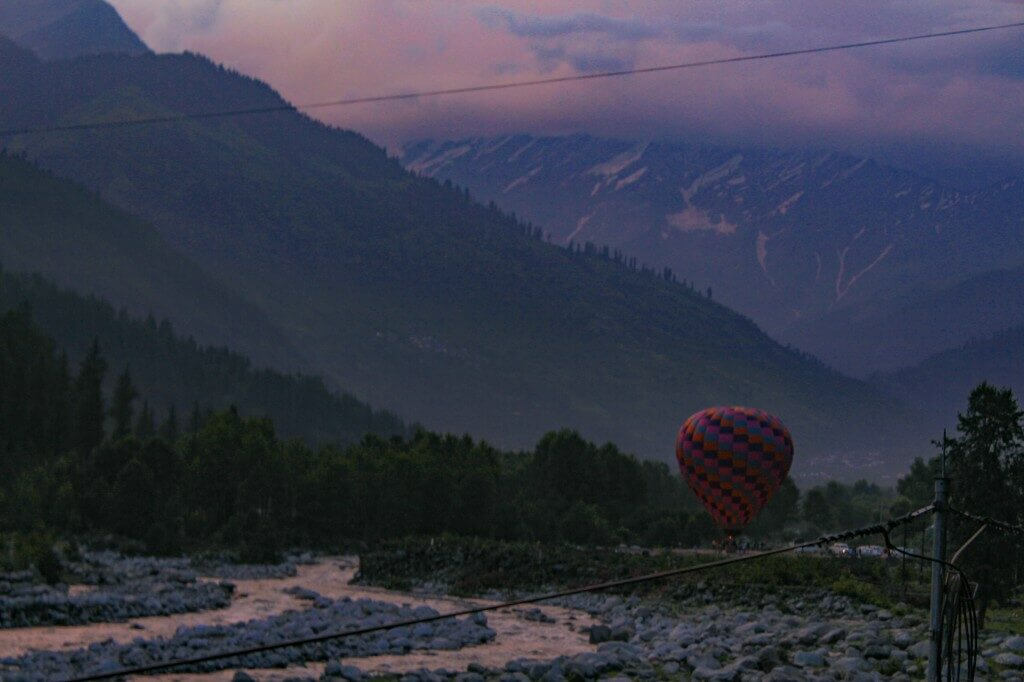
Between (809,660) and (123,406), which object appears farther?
(123,406)

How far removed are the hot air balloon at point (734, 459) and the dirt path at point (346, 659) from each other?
12.7 metres

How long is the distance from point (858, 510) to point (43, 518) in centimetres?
10219

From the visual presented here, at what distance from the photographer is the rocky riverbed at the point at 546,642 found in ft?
143

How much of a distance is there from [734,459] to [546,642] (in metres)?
23.5

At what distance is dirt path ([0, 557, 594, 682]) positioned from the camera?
47.6m

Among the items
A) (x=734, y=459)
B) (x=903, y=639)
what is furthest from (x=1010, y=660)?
(x=734, y=459)

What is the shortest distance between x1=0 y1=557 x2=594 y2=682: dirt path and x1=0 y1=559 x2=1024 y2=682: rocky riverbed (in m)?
0.09

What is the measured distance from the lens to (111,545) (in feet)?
303

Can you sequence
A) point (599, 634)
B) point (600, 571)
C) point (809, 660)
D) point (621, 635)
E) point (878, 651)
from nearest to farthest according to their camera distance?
1. point (809, 660)
2. point (878, 651)
3. point (621, 635)
4. point (599, 634)
5. point (600, 571)

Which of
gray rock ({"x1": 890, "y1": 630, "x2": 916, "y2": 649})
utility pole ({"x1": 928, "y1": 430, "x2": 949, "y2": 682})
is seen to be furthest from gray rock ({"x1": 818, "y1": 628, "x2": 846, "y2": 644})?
utility pole ({"x1": 928, "y1": 430, "x2": 949, "y2": 682})

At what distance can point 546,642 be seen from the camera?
184ft

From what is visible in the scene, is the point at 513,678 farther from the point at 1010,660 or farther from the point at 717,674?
the point at 1010,660

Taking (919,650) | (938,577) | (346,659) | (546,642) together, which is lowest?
(546,642)

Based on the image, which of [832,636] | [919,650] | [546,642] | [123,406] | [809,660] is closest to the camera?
[919,650]
